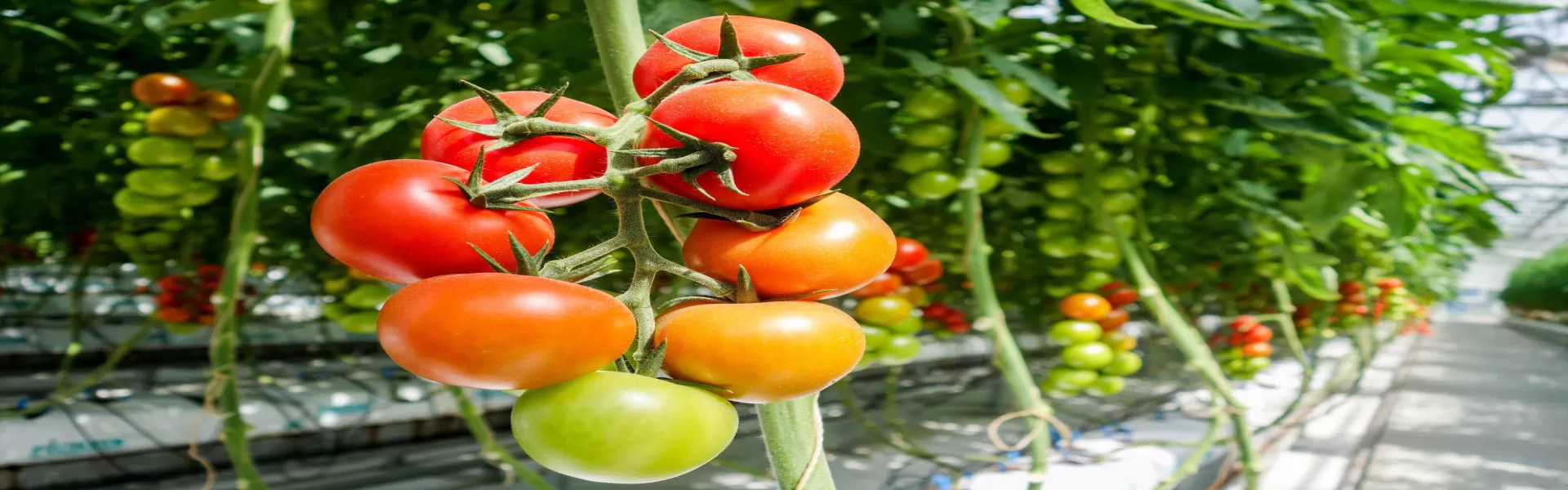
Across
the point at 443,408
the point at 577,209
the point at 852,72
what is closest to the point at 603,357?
the point at 852,72

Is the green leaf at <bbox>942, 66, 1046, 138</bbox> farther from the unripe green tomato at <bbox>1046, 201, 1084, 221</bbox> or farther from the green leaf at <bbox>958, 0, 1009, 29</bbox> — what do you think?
A: the unripe green tomato at <bbox>1046, 201, 1084, 221</bbox>

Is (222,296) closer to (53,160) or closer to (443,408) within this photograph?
(53,160)

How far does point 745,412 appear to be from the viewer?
222cm

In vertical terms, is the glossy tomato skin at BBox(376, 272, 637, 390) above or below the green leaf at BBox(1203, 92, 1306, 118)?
above

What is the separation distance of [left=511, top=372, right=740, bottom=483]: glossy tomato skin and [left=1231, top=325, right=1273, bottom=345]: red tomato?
136 cm

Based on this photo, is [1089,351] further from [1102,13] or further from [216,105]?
[216,105]

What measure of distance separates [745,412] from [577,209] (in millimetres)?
1413

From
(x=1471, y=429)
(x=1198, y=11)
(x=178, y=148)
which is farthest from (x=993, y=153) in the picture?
(x=1471, y=429)

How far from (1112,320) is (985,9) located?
48cm

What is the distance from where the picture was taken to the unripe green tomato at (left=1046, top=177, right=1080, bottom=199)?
2.29ft

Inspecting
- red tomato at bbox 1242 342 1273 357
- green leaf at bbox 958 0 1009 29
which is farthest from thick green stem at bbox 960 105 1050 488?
red tomato at bbox 1242 342 1273 357

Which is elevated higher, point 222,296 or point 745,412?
point 222,296

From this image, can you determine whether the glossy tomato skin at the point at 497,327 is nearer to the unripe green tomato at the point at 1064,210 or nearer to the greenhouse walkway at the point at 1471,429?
the unripe green tomato at the point at 1064,210

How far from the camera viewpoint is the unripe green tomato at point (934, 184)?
59cm
